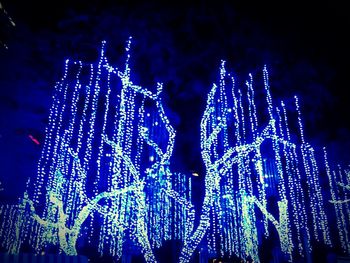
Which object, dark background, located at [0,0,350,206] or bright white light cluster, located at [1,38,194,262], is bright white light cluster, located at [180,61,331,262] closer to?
dark background, located at [0,0,350,206]

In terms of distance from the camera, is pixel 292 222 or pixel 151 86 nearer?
pixel 151 86

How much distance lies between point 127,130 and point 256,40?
4797 millimetres

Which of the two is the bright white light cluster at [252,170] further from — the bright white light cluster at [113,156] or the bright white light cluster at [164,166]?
the bright white light cluster at [113,156]

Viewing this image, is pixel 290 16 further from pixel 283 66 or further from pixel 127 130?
pixel 127 130

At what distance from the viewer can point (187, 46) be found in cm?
566

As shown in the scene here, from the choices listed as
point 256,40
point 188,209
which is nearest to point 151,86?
point 256,40

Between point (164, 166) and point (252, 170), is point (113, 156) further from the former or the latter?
point (252, 170)

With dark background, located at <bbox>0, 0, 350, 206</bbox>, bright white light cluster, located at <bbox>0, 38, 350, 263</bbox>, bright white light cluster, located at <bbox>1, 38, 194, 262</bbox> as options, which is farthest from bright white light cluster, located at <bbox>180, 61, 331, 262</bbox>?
bright white light cluster, located at <bbox>1, 38, 194, 262</bbox>

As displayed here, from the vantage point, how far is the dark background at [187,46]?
15.8 ft

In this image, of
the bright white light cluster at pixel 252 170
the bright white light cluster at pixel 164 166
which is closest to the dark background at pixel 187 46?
the bright white light cluster at pixel 164 166

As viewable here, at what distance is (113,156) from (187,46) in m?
6.22

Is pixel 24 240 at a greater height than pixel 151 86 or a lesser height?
lesser

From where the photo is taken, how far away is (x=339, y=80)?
6.31 metres

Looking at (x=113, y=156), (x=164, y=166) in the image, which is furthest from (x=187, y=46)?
(x=113, y=156)
